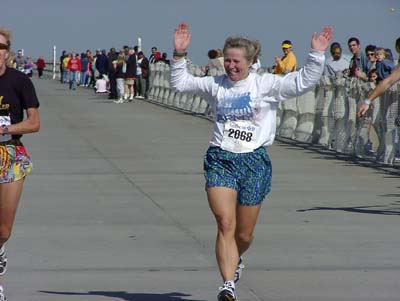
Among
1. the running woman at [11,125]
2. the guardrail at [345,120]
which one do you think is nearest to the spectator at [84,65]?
the guardrail at [345,120]

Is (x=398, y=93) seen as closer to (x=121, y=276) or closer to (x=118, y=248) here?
(x=118, y=248)

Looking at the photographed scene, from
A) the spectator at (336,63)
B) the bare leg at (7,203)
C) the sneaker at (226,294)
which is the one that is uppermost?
the bare leg at (7,203)

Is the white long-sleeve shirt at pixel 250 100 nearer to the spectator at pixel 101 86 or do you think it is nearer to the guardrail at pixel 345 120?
the guardrail at pixel 345 120

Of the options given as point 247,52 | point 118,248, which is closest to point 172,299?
point 247,52

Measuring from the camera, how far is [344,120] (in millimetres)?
20469

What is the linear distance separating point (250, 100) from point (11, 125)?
1485 mm

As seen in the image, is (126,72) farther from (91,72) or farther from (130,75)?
(91,72)

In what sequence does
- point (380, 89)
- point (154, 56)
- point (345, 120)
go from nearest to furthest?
point (380, 89)
point (345, 120)
point (154, 56)

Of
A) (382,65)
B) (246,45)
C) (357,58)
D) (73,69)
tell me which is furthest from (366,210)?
(73,69)

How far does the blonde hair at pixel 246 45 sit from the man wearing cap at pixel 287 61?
550 inches

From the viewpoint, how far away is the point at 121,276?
9.14 metres

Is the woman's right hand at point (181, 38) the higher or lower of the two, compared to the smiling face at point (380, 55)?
higher

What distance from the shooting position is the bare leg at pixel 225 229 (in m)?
7.68

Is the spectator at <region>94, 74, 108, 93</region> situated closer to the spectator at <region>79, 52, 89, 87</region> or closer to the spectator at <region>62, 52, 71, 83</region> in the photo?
the spectator at <region>79, 52, 89, 87</region>
